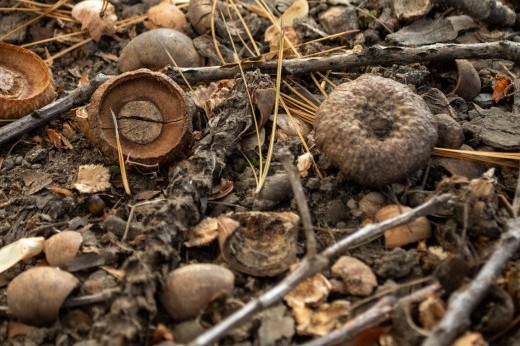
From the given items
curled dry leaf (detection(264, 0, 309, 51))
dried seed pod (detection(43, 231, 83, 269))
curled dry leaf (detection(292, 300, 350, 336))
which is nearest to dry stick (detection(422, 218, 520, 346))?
curled dry leaf (detection(292, 300, 350, 336))

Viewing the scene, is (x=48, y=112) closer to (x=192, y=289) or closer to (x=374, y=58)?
(x=192, y=289)

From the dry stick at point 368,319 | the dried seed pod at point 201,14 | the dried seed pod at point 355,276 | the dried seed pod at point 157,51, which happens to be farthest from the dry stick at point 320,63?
the dry stick at point 368,319

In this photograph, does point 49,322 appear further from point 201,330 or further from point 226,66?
point 226,66

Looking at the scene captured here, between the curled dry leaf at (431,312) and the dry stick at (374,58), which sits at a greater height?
the dry stick at (374,58)

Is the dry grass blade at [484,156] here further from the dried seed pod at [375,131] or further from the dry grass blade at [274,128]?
the dry grass blade at [274,128]

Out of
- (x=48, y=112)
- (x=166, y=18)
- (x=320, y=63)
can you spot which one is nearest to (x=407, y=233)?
(x=320, y=63)

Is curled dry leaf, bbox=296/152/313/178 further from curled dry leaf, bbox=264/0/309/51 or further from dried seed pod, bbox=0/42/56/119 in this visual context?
dried seed pod, bbox=0/42/56/119

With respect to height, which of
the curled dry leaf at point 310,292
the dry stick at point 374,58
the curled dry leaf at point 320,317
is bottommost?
the curled dry leaf at point 320,317
